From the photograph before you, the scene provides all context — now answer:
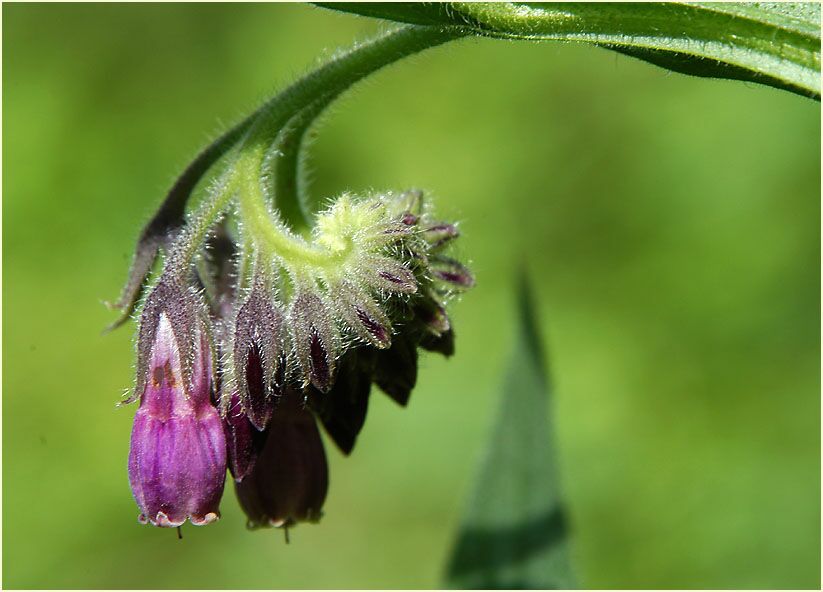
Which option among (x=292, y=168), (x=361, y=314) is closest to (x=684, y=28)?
(x=361, y=314)

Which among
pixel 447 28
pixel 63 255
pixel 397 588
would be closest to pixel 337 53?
pixel 447 28

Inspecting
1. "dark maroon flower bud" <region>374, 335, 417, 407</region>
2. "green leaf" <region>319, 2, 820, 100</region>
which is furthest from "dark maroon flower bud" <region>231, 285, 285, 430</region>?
"green leaf" <region>319, 2, 820, 100</region>

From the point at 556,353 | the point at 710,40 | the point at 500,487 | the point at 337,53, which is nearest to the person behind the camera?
the point at 710,40

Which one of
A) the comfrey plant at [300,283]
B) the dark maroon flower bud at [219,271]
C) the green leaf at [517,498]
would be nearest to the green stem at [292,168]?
the comfrey plant at [300,283]

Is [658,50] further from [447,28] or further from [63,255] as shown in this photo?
[63,255]

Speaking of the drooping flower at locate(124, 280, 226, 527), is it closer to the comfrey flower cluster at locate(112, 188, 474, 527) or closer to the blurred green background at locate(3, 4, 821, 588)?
the comfrey flower cluster at locate(112, 188, 474, 527)

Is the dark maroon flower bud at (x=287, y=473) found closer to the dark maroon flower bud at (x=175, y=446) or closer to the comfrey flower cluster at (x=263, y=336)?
the comfrey flower cluster at (x=263, y=336)

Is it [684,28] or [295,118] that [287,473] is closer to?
[295,118]
